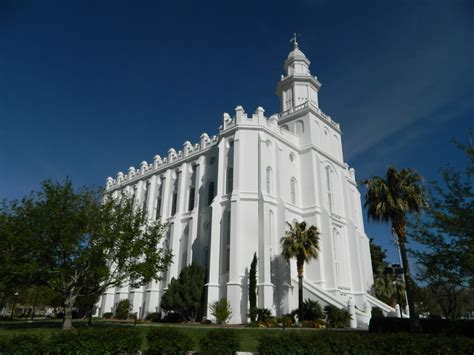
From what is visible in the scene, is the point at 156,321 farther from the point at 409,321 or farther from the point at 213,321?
the point at 409,321

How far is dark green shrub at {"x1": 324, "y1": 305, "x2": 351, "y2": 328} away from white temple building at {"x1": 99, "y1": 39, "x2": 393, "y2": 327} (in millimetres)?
1069

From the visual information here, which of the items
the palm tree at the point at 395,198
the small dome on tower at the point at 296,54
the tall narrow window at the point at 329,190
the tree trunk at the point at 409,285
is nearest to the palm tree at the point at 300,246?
the palm tree at the point at 395,198

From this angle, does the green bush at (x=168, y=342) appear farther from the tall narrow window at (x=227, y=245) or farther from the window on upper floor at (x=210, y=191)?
the window on upper floor at (x=210, y=191)

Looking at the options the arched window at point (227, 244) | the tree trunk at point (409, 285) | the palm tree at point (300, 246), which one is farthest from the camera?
the arched window at point (227, 244)

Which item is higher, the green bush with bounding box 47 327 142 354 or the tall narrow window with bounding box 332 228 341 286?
the tall narrow window with bounding box 332 228 341 286

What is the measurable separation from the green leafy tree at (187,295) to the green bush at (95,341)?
62.1 feet

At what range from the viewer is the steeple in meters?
43.3

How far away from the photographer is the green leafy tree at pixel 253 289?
1025 inches

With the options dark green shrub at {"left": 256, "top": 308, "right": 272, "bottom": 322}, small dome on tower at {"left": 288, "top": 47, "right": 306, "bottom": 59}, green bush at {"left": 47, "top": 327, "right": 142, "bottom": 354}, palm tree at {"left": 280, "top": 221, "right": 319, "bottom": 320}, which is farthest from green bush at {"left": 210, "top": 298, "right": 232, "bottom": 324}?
small dome on tower at {"left": 288, "top": 47, "right": 306, "bottom": 59}

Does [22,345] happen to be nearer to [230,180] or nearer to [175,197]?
[230,180]

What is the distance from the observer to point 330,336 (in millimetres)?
10633

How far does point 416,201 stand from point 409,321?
25.0ft

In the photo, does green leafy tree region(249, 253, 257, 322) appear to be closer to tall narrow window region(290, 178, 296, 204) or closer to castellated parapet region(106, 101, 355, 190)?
tall narrow window region(290, 178, 296, 204)

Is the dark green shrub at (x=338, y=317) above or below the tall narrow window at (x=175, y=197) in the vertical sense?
below
